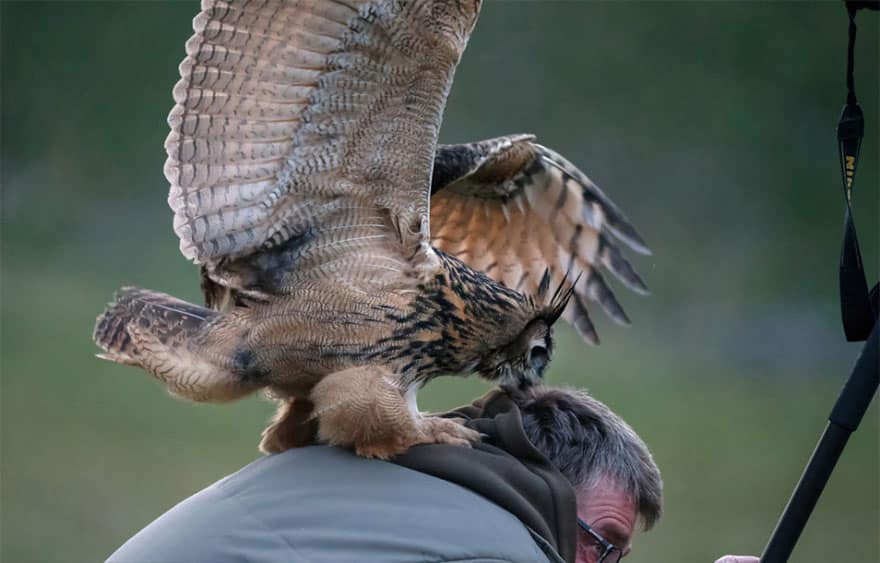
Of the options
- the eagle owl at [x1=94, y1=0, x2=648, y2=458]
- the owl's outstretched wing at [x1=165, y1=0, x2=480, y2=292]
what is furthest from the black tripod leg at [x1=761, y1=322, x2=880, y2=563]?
the owl's outstretched wing at [x1=165, y1=0, x2=480, y2=292]

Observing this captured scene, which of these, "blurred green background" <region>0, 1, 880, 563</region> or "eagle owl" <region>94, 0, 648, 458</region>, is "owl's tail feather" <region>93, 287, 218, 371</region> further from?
"blurred green background" <region>0, 1, 880, 563</region>

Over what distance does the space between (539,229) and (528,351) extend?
1.11 meters

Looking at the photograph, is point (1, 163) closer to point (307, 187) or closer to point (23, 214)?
point (23, 214)

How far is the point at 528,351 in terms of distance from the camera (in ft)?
10.7

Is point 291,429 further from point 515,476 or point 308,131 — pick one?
point 515,476

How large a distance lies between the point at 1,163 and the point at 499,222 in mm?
8443

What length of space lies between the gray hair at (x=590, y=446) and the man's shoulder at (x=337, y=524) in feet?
1.02

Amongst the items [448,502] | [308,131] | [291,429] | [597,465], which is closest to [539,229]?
[308,131]

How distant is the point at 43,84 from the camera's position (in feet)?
38.5

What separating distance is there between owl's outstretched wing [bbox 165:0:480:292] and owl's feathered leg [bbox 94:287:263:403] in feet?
0.52

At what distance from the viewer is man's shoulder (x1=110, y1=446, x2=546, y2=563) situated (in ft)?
7.32

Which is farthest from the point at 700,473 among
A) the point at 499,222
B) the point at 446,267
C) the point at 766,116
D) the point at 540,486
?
the point at 540,486

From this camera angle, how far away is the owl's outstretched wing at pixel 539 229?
4223 millimetres

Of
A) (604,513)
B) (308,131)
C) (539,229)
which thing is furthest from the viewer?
(539,229)
